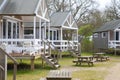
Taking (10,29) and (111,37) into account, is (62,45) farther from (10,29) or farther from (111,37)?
(111,37)

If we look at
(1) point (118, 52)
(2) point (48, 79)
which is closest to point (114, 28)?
(1) point (118, 52)

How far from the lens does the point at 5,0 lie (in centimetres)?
2114

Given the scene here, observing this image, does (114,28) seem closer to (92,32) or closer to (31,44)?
(92,32)

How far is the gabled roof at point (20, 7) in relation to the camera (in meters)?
19.7

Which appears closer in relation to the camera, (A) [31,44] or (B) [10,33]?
(A) [31,44]

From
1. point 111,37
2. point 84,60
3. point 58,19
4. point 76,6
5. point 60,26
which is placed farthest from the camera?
point 76,6

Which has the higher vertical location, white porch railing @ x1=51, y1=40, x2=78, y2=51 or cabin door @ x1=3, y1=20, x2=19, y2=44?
cabin door @ x1=3, y1=20, x2=19, y2=44

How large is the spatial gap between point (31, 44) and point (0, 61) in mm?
8769

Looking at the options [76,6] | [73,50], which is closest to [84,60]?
[73,50]

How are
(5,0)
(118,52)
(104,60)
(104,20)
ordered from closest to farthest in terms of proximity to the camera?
1. (5,0)
2. (104,60)
3. (118,52)
4. (104,20)

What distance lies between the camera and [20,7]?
2042 cm

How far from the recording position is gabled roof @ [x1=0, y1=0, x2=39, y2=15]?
19734 mm

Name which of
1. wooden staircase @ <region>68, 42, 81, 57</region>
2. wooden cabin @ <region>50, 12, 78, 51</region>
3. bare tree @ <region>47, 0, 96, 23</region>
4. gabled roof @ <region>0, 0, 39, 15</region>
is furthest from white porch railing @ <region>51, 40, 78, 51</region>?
bare tree @ <region>47, 0, 96, 23</region>

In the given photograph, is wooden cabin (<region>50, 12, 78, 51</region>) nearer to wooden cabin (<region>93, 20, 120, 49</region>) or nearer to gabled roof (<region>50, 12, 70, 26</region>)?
gabled roof (<region>50, 12, 70, 26</region>)
